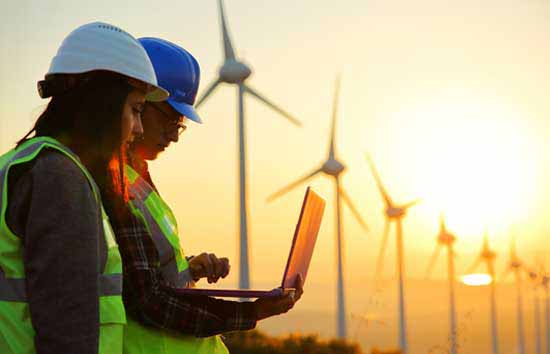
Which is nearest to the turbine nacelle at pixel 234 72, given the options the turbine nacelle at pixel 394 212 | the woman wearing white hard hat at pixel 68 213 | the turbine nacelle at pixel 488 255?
the turbine nacelle at pixel 394 212

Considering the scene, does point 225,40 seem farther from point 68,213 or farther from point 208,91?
point 68,213

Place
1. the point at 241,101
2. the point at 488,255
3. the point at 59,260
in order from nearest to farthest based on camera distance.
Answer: the point at 59,260 < the point at 241,101 < the point at 488,255

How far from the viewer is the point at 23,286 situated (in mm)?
3188

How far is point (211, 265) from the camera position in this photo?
15.7 feet

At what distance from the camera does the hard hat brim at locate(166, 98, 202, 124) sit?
477 cm

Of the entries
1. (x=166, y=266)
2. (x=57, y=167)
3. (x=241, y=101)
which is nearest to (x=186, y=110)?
(x=166, y=266)

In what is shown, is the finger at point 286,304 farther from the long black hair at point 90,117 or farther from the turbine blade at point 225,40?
the turbine blade at point 225,40

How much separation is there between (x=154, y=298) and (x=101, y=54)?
3.49 ft

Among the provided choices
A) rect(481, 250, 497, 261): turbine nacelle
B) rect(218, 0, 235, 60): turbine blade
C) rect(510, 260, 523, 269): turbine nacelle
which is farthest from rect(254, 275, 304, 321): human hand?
rect(510, 260, 523, 269): turbine nacelle

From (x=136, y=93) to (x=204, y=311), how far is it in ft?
3.64

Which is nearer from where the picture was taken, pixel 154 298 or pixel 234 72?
pixel 154 298

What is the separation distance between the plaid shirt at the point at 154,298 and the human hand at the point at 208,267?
376mm

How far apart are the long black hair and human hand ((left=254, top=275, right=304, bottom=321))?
1146 millimetres

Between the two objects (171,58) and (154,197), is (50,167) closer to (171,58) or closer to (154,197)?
(154,197)
